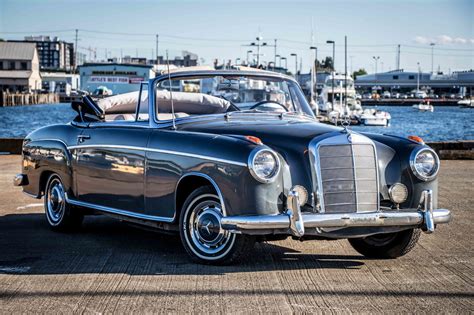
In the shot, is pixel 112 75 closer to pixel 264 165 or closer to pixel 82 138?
pixel 82 138

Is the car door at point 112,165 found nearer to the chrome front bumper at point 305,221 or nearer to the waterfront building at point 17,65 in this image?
the chrome front bumper at point 305,221

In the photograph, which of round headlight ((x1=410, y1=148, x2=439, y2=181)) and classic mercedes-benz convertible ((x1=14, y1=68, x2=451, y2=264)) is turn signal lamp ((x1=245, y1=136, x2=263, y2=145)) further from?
round headlight ((x1=410, y1=148, x2=439, y2=181))

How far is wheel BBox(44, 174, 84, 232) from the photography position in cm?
927

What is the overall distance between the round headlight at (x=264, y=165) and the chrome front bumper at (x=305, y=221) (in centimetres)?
23

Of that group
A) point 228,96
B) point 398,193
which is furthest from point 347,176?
point 228,96

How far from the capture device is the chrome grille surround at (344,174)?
7062 mm

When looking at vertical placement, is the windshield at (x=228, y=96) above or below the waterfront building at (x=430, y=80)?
below

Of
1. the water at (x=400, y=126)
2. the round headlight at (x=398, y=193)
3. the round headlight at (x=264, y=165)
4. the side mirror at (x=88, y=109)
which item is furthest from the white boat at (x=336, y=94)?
the round headlight at (x=264, y=165)

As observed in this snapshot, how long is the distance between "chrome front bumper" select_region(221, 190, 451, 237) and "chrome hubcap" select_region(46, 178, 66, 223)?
3.06 meters

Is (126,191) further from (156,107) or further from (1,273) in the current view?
(1,273)

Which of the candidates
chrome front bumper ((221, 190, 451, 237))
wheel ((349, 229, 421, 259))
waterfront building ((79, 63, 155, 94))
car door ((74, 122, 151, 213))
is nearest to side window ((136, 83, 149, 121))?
car door ((74, 122, 151, 213))

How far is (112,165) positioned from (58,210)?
1388 millimetres

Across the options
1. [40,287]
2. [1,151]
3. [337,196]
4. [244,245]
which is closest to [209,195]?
[244,245]

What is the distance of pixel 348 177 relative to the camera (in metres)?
7.21
